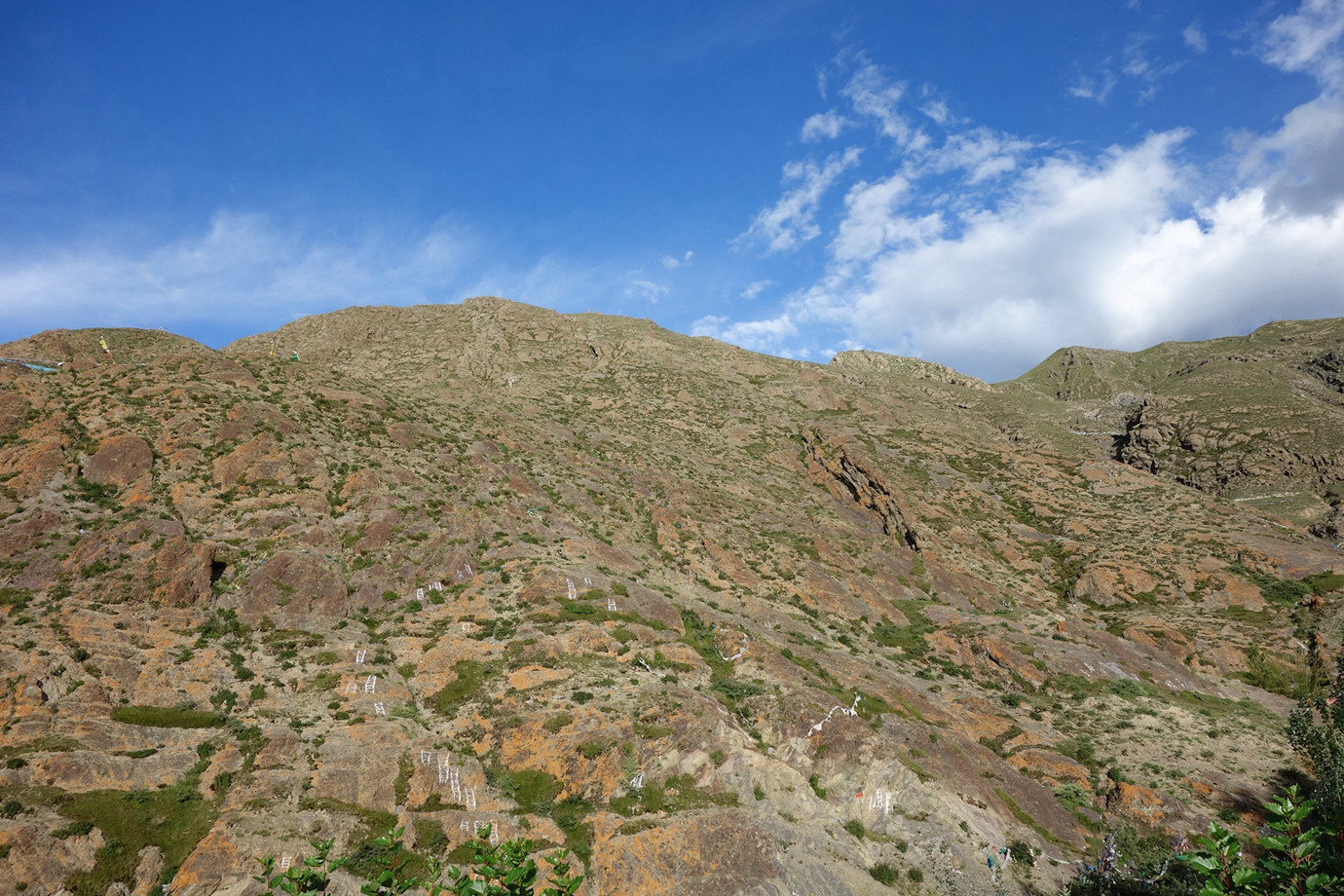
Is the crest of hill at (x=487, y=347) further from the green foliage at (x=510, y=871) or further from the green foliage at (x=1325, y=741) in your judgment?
the green foliage at (x=510, y=871)

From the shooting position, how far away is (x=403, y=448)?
4866 cm

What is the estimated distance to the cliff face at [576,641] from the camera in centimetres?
2230

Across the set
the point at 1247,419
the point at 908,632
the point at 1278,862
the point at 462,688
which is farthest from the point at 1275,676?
the point at 1247,419

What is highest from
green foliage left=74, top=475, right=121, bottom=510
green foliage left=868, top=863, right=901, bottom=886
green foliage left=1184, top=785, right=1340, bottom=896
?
green foliage left=74, top=475, right=121, bottom=510

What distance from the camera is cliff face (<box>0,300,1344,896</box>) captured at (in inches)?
878

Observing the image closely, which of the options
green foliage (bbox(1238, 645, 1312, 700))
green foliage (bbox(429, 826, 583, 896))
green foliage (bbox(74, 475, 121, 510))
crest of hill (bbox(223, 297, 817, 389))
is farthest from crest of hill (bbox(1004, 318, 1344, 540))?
green foliage (bbox(74, 475, 121, 510))

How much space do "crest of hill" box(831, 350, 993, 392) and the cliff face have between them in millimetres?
71720

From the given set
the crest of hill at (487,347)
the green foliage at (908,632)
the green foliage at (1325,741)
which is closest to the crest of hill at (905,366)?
the crest of hill at (487,347)

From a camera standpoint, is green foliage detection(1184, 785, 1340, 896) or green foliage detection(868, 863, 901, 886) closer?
green foliage detection(1184, 785, 1340, 896)

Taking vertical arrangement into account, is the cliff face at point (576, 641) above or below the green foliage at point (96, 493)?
below

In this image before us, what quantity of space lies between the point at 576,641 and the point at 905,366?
137638 millimetres

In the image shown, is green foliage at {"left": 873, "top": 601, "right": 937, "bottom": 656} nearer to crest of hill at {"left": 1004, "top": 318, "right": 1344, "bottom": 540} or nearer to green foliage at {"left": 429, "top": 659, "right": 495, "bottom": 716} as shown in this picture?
green foliage at {"left": 429, "top": 659, "right": 495, "bottom": 716}

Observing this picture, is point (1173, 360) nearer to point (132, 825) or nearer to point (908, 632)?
point (908, 632)

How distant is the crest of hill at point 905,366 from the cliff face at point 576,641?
7172 centimetres
